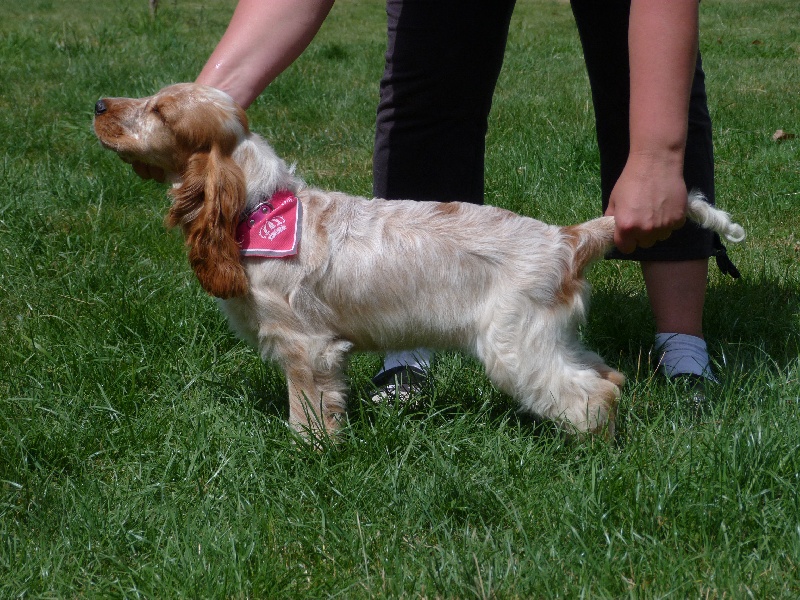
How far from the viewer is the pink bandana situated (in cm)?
275

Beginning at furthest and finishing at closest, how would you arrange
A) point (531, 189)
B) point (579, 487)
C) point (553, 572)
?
point (531, 189)
point (579, 487)
point (553, 572)

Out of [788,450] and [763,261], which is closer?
[788,450]

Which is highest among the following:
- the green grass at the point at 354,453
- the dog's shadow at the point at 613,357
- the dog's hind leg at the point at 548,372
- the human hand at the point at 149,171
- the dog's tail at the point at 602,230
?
the human hand at the point at 149,171

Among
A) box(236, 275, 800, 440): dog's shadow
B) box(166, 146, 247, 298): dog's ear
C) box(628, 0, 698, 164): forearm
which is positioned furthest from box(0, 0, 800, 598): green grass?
box(628, 0, 698, 164): forearm

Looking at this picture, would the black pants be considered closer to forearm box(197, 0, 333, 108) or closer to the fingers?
forearm box(197, 0, 333, 108)

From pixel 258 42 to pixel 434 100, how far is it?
685mm

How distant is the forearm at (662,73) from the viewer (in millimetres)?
2477

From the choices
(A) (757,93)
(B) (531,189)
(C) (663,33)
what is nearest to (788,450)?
(C) (663,33)

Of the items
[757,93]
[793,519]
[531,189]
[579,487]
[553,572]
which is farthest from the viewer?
[757,93]

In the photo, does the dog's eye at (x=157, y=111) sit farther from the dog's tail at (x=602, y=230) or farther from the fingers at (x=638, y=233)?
the fingers at (x=638, y=233)

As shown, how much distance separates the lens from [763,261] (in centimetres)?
418

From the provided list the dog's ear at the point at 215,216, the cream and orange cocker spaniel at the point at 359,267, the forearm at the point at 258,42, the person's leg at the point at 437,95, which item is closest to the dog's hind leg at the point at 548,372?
the cream and orange cocker spaniel at the point at 359,267

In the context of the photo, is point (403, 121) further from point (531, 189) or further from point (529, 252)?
point (531, 189)

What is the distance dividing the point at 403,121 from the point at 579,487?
1.57 meters
